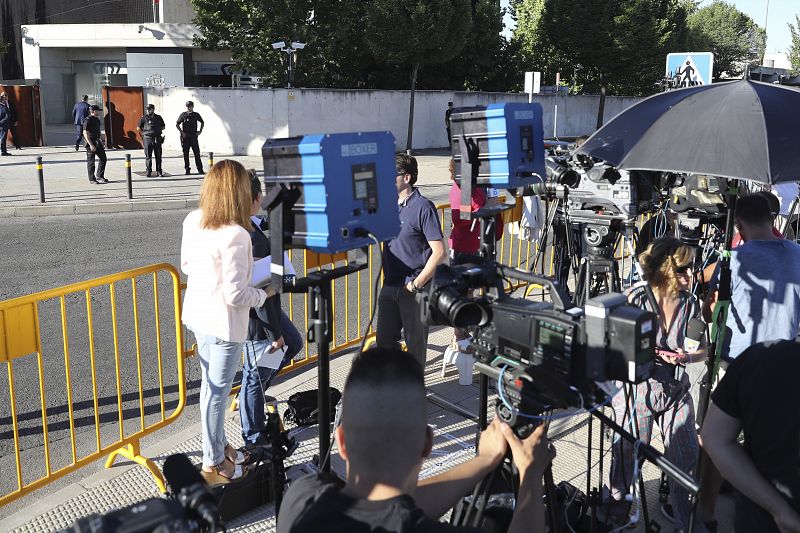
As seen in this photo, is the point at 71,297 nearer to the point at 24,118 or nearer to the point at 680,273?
the point at 680,273

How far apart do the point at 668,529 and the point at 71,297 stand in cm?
659

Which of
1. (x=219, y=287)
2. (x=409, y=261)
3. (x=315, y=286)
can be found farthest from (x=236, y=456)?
(x=315, y=286)

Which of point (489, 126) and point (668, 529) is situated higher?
point (489, 126)

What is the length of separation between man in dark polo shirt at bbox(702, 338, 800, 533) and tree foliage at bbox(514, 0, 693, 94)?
34207mm

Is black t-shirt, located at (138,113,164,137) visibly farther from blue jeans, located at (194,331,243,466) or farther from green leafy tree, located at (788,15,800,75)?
green leafy tree, located at (788,15,800,75)

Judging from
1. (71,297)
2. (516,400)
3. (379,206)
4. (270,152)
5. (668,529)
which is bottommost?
(668,529)

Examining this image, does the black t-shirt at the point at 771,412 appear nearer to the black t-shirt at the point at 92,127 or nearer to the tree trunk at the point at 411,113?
the black t-shirt at the point at 92,127

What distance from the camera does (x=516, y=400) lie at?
258 centimetres

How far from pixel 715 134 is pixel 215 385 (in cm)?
297

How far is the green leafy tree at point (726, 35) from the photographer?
53156mm

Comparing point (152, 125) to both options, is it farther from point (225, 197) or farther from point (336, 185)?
point (336, 185)

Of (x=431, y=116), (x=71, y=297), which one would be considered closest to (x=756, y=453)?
(x=71, y=297)

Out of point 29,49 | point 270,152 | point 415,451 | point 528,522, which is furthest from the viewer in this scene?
point 29,49

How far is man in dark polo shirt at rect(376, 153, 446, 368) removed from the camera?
5266mm
